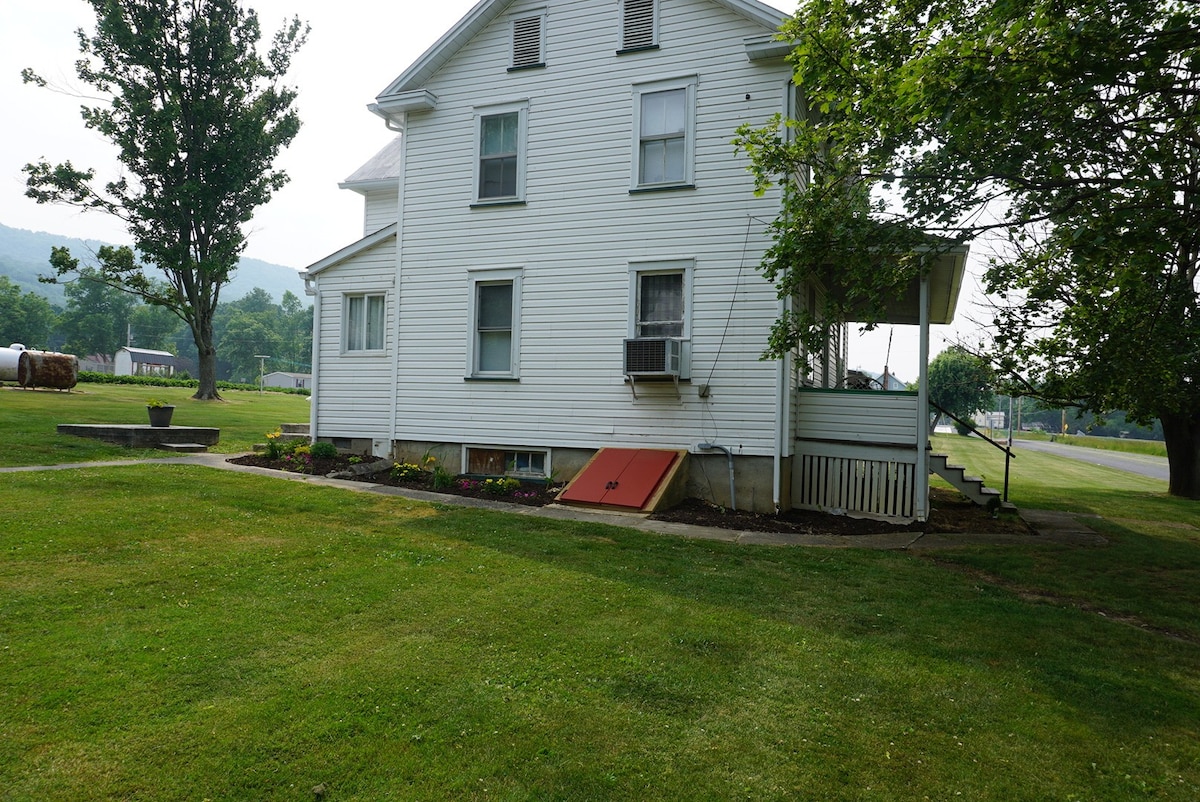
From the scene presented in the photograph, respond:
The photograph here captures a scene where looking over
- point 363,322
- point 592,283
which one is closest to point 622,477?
point 592,283

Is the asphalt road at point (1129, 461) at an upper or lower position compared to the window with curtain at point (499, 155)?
lower

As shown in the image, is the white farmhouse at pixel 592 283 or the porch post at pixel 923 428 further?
the white farmhouse at pixel 592 283

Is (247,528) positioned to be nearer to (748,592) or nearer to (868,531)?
(748,592)

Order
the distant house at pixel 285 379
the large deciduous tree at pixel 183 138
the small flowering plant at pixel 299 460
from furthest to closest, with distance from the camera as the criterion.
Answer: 1. the distant house at pixel 285 379
2. the large deciduous tree at pixel 183 138
3. the small flowering plant at pixel 299 460

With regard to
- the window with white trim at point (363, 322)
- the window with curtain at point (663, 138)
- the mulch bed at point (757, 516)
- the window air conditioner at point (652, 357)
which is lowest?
the mulch bed at point (757, 516)

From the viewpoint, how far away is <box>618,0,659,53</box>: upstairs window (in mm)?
11672

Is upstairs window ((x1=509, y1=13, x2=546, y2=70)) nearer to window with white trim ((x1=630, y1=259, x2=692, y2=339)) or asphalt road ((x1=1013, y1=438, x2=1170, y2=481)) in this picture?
window with white trim ((x1=630, y1=259, x2=692, y2=339))

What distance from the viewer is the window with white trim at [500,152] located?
41.2ft

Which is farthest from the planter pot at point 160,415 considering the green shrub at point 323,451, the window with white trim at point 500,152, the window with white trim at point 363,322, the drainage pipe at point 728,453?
the drainage pipe at point 728,453

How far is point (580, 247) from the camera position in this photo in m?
12.0

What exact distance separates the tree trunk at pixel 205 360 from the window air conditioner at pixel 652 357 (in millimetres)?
26894

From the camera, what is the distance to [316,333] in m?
13.8

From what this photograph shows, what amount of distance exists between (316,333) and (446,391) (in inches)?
123

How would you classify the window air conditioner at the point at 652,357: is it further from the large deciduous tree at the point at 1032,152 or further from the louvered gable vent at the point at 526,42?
the louvered gable vent at the point at 526,42
